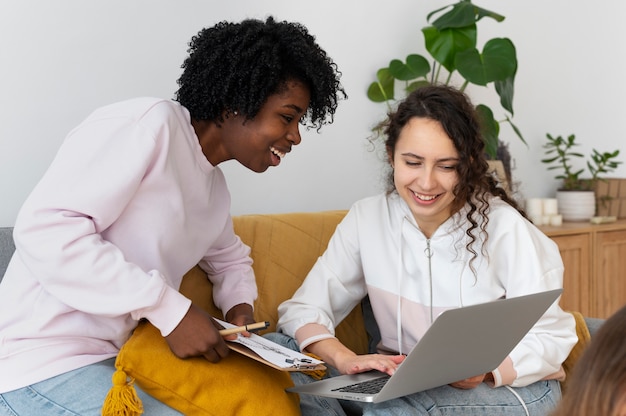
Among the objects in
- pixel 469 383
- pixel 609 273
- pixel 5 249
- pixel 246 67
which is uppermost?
pixel 246 67

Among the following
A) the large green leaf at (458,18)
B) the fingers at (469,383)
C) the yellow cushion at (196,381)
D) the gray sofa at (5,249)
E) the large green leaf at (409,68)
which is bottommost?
the fingers at (469,383)

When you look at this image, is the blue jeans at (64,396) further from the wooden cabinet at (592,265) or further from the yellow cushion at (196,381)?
the wooden cabinet at (592,265)

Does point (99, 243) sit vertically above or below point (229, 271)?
above

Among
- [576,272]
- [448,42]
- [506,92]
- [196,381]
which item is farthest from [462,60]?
[196,381]

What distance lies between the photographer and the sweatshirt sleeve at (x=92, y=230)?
1367 mm

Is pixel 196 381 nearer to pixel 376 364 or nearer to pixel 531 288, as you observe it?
pixel 376 364

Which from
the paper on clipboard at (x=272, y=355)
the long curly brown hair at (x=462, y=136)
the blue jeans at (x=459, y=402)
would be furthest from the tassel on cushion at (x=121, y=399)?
the long curly brown hair at (x=462, y=136)

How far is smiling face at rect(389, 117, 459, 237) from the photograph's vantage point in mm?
1811

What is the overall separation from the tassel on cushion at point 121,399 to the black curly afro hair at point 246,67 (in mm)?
545

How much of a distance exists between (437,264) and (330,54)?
1236 mm

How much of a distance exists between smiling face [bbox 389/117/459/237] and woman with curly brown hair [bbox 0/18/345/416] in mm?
235

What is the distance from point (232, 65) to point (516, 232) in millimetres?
766

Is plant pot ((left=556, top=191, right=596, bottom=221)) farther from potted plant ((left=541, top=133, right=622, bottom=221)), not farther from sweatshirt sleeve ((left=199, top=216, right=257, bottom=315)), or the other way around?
sweatshirt sleeve ((left=199, top=216, right=257, bottom=315))

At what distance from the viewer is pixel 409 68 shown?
3.01 m
